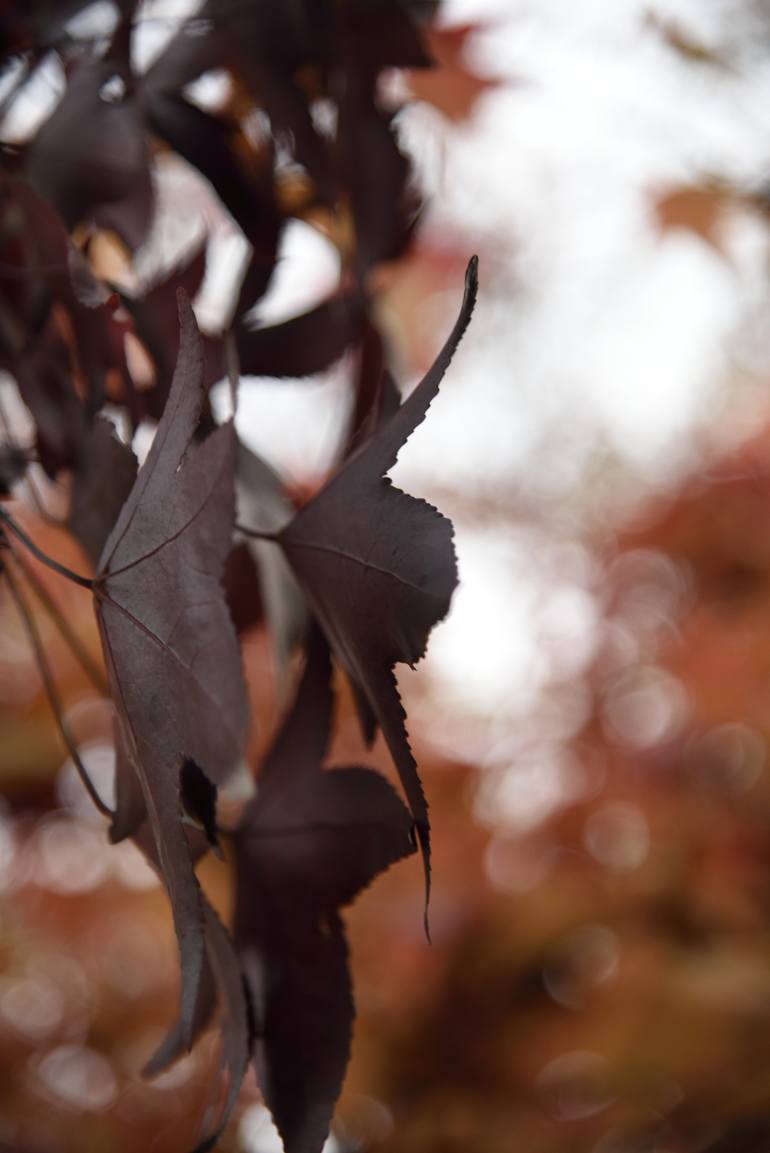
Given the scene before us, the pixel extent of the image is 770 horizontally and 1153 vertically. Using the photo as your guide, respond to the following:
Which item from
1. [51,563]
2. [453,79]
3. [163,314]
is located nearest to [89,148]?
[163,314]

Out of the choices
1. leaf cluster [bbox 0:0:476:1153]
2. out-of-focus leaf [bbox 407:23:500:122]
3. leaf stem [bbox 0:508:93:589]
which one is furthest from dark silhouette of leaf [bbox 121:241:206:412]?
out-of-focus leaf [bbox 407:23:500:122]

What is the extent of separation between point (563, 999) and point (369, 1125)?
185mm

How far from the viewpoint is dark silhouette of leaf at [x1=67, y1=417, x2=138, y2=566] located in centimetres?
28

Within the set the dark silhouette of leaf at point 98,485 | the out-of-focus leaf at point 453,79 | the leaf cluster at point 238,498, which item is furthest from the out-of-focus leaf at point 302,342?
the out-of-focus leaf at point 453,79

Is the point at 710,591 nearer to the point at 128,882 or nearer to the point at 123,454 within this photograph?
the point at 128,882

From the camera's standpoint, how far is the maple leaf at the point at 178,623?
0.75 feet

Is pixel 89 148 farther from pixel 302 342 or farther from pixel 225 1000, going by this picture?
pixel 225 1000

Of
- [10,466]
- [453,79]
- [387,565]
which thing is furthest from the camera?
[453,79]

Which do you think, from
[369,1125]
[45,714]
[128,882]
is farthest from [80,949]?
[369,1125]

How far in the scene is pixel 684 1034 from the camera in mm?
715

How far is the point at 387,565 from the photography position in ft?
0.77

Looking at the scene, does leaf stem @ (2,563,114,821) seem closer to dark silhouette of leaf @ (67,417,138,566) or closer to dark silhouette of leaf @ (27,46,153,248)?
dark silhouette of leaf @ (67,417,138,566)

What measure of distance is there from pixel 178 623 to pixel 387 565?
0.16 ft

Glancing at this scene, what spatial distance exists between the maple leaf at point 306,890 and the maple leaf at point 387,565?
6 cm
